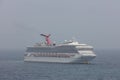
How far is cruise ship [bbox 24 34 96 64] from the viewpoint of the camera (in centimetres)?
12764

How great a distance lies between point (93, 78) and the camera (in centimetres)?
8812

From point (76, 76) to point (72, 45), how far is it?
37.9 meters

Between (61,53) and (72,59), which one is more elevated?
(61,53)

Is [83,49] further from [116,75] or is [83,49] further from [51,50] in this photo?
[116,75]

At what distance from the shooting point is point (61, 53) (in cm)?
13300

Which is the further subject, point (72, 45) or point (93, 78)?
point (72, 45)

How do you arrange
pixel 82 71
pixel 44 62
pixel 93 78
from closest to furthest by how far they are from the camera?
pixel 93 78
pixel 82 71
pixel 44 62

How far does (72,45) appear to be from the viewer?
428 feet

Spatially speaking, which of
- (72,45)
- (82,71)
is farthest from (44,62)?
(82,71)

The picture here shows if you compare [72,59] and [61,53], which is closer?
[72,59]

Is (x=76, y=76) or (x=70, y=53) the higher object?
(x=70, y=53)

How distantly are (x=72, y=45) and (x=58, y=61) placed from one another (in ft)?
21.9

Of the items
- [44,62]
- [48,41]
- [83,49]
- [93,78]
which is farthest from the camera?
[48,41]

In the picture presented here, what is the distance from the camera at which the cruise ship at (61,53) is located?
12764 cm
